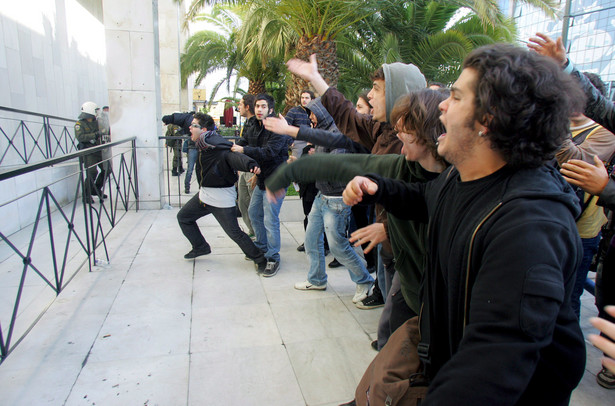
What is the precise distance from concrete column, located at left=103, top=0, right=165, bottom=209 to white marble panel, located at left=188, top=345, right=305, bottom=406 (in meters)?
5.16

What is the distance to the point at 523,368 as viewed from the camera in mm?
963

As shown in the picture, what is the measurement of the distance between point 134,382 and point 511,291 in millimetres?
2524

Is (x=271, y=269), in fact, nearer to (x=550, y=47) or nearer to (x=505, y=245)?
(x=550, y=47)

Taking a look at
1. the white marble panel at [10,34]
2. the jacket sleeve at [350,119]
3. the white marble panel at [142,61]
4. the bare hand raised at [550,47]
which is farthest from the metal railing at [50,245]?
the bare hand raised at [550,47]

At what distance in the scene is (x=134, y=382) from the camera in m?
2.70

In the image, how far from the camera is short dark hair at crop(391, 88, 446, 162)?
1.82m

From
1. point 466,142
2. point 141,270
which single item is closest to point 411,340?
point 466,142

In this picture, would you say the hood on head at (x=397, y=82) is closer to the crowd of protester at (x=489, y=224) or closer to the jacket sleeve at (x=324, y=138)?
the crowd of protester at (x=489, y=224)

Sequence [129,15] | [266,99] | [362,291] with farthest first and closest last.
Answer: [129,15] → [266,99] → [362,291]

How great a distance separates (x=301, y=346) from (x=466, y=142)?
240cm

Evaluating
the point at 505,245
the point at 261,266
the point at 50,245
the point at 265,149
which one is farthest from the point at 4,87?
the point at 505,245

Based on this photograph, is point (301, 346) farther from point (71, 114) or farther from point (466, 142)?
point (71, 114)

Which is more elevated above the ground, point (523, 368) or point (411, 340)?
point (523, 368)

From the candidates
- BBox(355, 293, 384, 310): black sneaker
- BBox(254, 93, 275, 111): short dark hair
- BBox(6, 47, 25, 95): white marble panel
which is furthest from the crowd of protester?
BBox(6, 47, 25, 95): white marble panel
